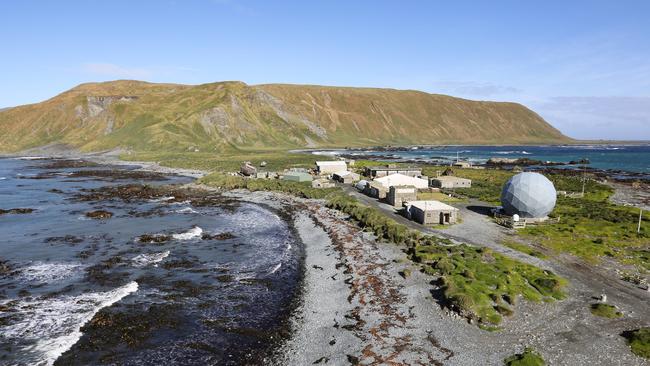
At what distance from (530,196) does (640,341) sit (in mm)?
30565

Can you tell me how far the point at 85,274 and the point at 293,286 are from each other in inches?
745

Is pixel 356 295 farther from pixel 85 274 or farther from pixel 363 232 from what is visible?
pixel 85 274

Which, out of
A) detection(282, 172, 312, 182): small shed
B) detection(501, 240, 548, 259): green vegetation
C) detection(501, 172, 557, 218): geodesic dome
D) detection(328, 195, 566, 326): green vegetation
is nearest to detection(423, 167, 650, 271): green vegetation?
detection(501, 172, 557, 218): geodesic dome

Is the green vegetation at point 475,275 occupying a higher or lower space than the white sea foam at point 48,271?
higher

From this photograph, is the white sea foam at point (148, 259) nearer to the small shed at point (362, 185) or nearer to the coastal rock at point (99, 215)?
the coastal rock at point (99, 215)

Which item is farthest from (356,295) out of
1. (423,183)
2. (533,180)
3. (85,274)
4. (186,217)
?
(423,183)

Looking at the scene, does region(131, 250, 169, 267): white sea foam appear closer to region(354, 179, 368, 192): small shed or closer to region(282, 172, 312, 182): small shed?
region(354, 179, 368, 192): small shed

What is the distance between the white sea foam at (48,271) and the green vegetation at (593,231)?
47474mm

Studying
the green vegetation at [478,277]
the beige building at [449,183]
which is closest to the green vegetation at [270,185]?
the beige building at [449,183]

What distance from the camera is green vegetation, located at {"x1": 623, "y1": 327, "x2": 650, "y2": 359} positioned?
78.0ft

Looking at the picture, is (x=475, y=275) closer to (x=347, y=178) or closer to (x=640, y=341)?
(x=640, y=341)

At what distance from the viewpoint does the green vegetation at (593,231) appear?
4181 cm

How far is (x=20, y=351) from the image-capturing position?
24328 mm

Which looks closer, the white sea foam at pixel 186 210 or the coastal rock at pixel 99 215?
the coastal rock at pixel 99 215
